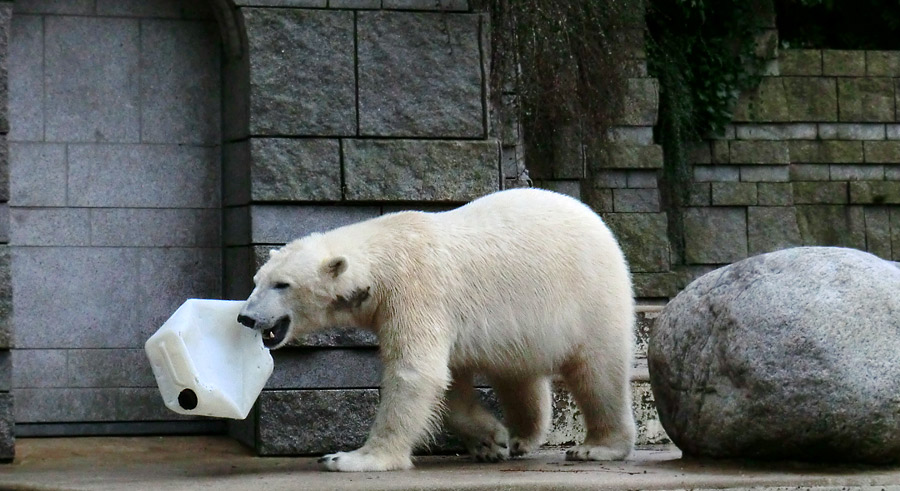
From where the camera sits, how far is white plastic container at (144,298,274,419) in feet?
17.4

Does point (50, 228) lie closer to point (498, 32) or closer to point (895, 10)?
point (498, 32)

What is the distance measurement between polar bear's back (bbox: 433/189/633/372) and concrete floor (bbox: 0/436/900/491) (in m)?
0.54

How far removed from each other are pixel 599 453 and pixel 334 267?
144 centimetres

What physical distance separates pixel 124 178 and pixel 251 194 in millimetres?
756

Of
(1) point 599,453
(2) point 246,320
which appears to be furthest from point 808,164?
(2) point 246,320

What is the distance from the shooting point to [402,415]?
17.4 feet

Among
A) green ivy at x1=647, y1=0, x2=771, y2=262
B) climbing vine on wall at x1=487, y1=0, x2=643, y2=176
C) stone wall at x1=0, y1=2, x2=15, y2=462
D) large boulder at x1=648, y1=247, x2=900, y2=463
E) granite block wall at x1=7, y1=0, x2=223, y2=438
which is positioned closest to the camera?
large boulder at x1=648, y1=247, x2=900, y2=463

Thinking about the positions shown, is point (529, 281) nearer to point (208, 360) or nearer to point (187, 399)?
point (208, 360)

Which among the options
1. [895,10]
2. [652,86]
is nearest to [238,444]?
[652,86]

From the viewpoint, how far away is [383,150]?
259 inches

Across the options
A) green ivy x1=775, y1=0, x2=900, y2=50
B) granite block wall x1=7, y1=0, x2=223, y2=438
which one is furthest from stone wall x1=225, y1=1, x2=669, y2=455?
green ivy x1=775, y1=0, x2=900, y2=50

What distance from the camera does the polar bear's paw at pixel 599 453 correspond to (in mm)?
5762

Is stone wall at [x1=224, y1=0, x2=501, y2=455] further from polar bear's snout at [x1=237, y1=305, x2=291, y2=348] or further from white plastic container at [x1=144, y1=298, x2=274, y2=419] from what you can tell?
polar bear's snout at [x1=237, y1=305, x2=291, y2=348]

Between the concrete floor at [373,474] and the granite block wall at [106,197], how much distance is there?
30 centimetres
